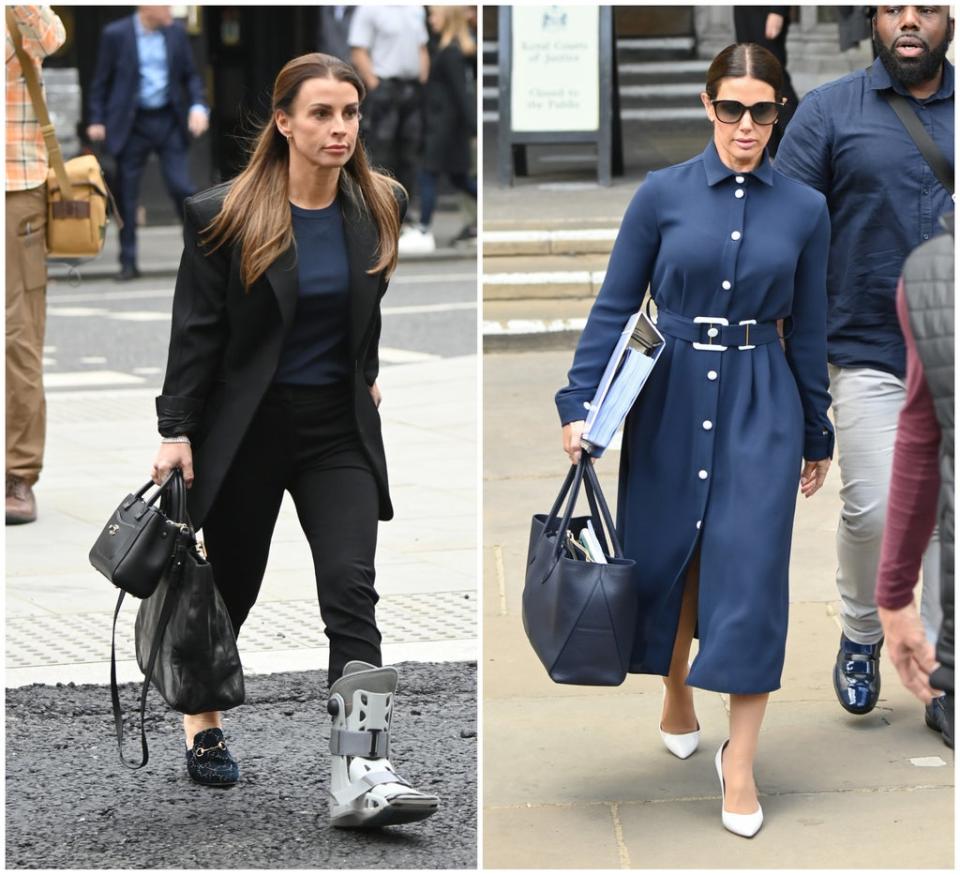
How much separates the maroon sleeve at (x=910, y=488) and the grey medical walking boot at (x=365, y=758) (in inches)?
60.0

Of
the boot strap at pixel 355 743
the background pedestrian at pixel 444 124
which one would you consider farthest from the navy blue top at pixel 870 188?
the background pedestrian at pixel 444 124

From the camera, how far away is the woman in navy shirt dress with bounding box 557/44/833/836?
454cm

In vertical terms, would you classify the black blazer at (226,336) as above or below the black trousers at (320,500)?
above

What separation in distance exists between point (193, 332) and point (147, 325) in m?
9.12

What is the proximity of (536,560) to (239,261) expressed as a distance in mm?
989

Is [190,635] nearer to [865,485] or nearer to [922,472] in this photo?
[865,485]

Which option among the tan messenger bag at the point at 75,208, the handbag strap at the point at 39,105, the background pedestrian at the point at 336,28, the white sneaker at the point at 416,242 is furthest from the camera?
the background pedestrian at the point at 336,28

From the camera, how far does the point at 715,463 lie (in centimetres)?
461

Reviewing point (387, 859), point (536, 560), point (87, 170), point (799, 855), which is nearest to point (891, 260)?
point (536, 560)

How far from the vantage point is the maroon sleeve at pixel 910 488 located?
3.04 meters

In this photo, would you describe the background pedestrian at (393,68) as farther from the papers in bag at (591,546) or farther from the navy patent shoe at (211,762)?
the papers in bag at (591,546)

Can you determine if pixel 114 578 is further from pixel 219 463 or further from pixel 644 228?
pixel 644 228

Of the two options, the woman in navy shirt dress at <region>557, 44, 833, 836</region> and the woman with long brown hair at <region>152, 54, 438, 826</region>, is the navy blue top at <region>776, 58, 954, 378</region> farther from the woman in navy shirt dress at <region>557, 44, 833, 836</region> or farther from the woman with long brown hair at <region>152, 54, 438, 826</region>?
the woman with long brown hair at <region>152, 54, 438, 826</region>

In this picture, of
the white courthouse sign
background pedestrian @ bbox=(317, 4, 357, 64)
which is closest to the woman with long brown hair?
the white courthouse sign
